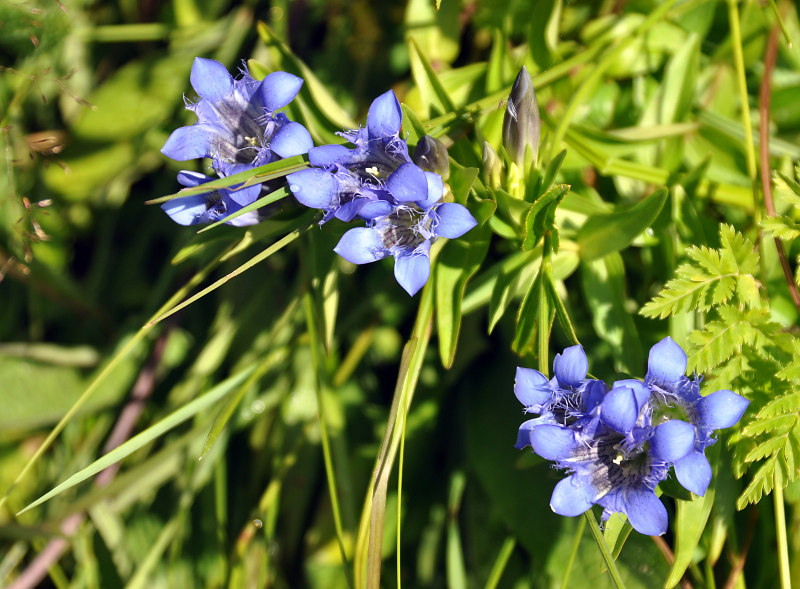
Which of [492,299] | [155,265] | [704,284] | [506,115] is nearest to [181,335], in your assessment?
[155,265]

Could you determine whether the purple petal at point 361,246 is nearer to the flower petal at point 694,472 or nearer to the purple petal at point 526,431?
the purple petal at point 526,431

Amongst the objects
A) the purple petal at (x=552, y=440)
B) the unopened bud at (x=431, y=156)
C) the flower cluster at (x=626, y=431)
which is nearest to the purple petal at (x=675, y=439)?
the flower cluster at (x=626, y=431)

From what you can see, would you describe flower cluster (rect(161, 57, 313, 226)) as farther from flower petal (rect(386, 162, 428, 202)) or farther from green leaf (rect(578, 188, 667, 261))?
green leaf (rect(578, 188, 667, 261))

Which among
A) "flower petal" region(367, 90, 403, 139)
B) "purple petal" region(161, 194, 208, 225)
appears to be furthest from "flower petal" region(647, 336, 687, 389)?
"purple petal" region(161, 194, 208, 225)

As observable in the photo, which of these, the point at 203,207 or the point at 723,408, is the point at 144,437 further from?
the point at 723,408

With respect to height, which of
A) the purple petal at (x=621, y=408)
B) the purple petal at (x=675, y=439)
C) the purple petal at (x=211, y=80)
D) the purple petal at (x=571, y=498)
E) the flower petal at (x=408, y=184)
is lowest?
the purple petal at (x=571, y=498)

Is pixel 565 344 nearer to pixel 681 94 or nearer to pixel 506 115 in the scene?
pixel 506 115
